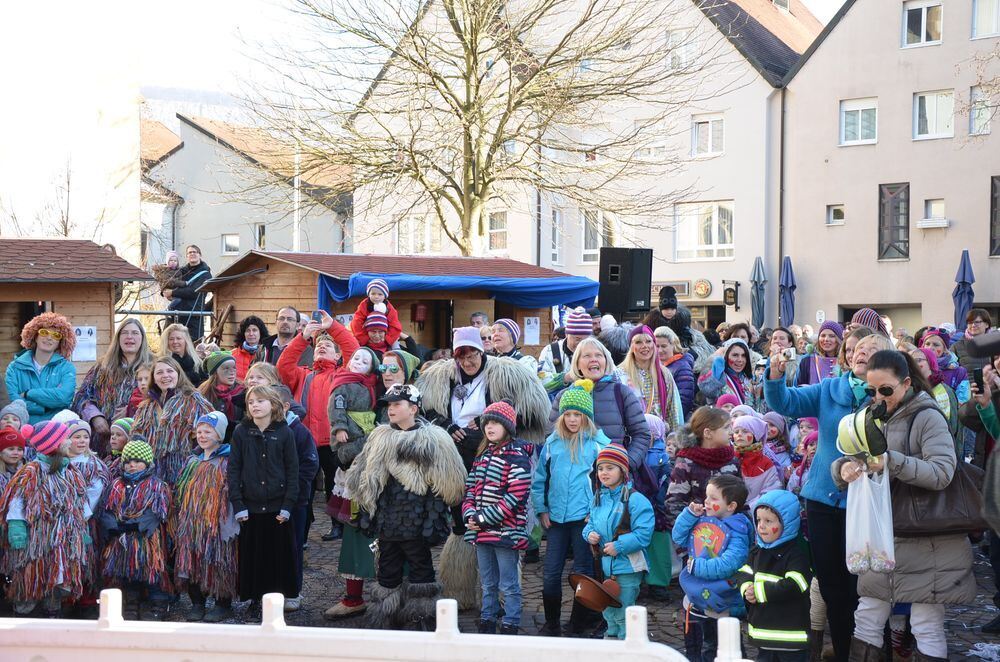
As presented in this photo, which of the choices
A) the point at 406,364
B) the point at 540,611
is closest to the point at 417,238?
the point at 406,364

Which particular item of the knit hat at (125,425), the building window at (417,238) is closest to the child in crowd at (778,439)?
the knit hat at (125,425)

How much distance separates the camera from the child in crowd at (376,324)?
332 inches

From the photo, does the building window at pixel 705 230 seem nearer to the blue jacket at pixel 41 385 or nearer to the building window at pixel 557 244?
the building window at pixel 557 244

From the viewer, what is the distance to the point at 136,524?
6715mm

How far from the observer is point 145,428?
7051 mm

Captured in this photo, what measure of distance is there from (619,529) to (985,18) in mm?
24732

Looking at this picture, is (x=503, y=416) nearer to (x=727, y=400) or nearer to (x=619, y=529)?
(x=619, y=529)

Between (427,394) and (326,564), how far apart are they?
1.90 metres

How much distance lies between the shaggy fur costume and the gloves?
104 inches

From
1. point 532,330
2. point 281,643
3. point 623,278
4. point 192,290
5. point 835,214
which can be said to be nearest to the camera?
point 281,643

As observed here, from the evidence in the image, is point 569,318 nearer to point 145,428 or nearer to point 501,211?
point 145,428

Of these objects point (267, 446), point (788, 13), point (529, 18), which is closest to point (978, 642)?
point (267, 446)

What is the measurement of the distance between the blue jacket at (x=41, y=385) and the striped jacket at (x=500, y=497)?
347 cm

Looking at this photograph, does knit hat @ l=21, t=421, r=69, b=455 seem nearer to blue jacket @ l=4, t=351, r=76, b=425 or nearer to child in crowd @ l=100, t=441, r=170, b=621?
child in crowd @ l=100, t=441, r=170, b=621
